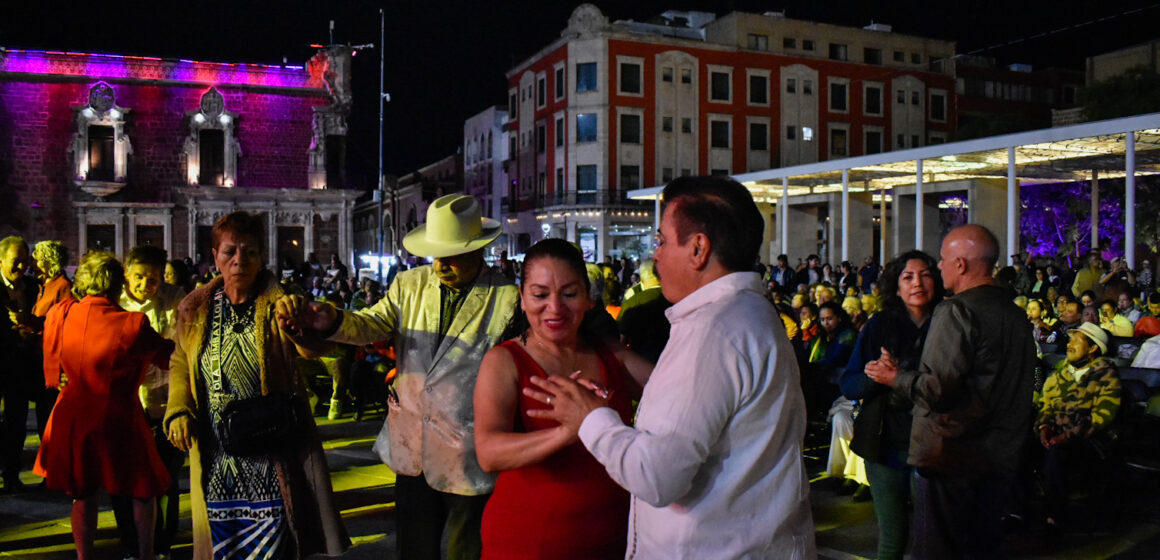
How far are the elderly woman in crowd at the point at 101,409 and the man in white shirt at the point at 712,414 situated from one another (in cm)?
306

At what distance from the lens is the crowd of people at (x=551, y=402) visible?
1.95 m

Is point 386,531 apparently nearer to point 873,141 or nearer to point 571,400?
point 571,400

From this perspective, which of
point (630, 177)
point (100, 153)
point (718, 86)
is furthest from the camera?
Result: point (718, 86)

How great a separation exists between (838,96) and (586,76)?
45.1 ft

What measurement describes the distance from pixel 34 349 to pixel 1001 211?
24931 mm

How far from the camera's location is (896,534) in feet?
13.7

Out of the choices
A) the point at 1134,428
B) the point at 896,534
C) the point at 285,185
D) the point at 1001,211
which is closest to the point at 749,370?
the point at 896,534

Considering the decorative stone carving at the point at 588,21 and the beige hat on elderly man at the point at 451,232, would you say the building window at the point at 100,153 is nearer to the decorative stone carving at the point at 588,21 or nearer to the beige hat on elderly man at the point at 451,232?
the decorative stone carving at the point at 588,21

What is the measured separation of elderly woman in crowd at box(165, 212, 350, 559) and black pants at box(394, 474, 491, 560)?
0.32m

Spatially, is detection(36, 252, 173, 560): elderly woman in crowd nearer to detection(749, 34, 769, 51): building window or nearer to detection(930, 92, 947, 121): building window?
detection(749, 34, 769, 51): building window

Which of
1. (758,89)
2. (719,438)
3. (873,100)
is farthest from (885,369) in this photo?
(873,100)

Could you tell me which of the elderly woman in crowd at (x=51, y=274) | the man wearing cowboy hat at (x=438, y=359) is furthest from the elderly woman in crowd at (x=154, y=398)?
the man wearing cowboy hat at (x=438, y=359)

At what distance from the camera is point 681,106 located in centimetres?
4503

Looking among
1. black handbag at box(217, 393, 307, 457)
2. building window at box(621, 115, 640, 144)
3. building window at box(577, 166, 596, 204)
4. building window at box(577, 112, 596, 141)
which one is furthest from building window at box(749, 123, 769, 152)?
black handbag at box(217, 393, 307, 457)
